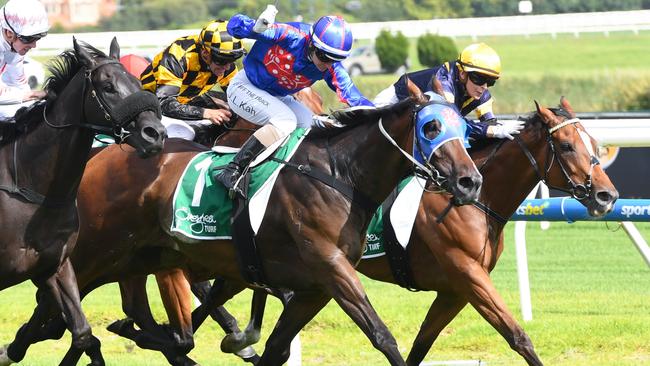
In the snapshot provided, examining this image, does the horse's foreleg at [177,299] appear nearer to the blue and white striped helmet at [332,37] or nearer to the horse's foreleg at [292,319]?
the horse's foreleg at [292,319]

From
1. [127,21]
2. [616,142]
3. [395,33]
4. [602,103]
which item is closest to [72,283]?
[616,142]

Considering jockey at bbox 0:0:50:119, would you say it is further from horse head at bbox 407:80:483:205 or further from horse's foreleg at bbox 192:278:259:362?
horse head at bbox 407:80:483:205

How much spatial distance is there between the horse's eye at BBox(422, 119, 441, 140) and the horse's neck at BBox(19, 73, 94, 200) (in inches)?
61.8

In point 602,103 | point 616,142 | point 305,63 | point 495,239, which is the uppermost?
point 305,63

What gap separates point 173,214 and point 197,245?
0.22 m

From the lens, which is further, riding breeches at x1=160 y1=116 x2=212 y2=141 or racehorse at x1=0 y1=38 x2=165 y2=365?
riding breeches at x1=160 y1=116 x2=212 y2=141

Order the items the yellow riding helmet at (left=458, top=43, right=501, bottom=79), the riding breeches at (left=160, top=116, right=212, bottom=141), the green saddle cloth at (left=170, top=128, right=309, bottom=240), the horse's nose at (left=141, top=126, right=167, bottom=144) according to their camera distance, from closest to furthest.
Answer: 1. the horse's nose at (left=141, top=126, right=167, bottom=144)
2. the green saddle cloth at (left=170, top=128, right=309, bottom=240)
3. the yellow riding helmet at (left=458, top=43, right=501, bottom=79)
4. the riding breeches at (left=160, top=116, right=212, bottom=141)

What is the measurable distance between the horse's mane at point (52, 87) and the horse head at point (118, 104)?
0.16 ft

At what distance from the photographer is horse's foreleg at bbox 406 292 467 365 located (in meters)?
6.76

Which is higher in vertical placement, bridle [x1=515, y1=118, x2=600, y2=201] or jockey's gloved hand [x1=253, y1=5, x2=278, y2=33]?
jockey's gloved hand [x1=253, y1=5, x2=278, y2=33]

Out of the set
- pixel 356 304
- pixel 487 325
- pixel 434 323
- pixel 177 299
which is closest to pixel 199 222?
pixel 177 299

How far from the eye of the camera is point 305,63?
21.1 feet

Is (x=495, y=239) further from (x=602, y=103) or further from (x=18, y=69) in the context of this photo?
(x=602, y=103)

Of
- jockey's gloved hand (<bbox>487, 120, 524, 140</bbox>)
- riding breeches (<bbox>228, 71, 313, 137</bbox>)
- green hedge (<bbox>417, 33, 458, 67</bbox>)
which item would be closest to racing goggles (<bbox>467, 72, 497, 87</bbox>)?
jockey's gloved hand (<bbox>487, 120, 524, 140</bbox>)
